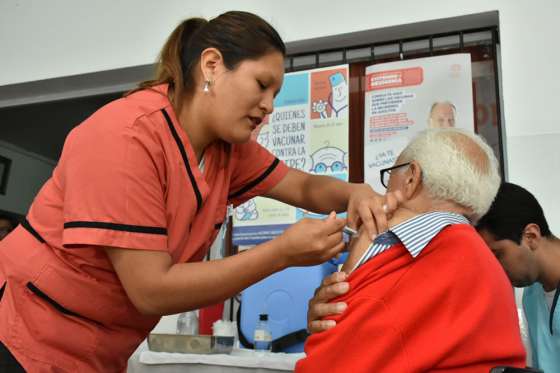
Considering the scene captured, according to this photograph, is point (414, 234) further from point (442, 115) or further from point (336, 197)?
point (442, 115)

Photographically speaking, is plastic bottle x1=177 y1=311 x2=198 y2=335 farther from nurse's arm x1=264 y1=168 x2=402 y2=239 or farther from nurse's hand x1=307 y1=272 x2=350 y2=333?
nurse's hand x1=307 y1=272 x2=350 y2=333

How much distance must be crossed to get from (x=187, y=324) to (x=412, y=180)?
4.31 ft

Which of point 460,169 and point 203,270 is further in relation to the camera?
point 460,169

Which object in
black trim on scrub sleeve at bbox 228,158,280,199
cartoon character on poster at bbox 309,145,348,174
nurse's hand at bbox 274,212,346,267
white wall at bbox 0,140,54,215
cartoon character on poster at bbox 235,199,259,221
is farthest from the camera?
white wall at bbox 0,140,54,215

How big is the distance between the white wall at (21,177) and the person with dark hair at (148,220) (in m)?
4.24

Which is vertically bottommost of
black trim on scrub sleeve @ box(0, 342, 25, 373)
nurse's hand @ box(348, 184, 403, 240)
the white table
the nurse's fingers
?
the white table

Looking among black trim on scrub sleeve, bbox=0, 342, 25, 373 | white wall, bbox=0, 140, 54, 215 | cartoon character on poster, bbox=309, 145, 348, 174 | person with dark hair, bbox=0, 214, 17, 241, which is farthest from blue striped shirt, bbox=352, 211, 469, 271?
white wall, bbox=0, 140, 54, 215

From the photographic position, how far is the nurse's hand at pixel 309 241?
2.90 ft

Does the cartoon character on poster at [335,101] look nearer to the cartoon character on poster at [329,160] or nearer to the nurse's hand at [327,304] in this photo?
the cartoon character on poster at [329,160]

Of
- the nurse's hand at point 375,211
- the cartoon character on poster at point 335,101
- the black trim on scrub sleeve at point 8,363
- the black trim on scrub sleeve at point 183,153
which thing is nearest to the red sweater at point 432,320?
the nurse's hand at point 375,211

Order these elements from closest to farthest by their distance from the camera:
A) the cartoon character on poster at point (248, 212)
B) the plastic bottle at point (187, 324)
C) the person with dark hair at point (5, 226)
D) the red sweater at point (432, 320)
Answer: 1. the red sweater at point (432, 320)
2. the plastic bottle at point (187, 324)
3. the cartoon character on poster at point (248, 212)
4. the person with dark hair at point (5, 226)

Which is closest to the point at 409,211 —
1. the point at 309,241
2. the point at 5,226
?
the point at 309,241

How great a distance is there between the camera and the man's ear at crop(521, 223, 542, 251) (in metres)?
1.54

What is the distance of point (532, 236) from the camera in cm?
155
